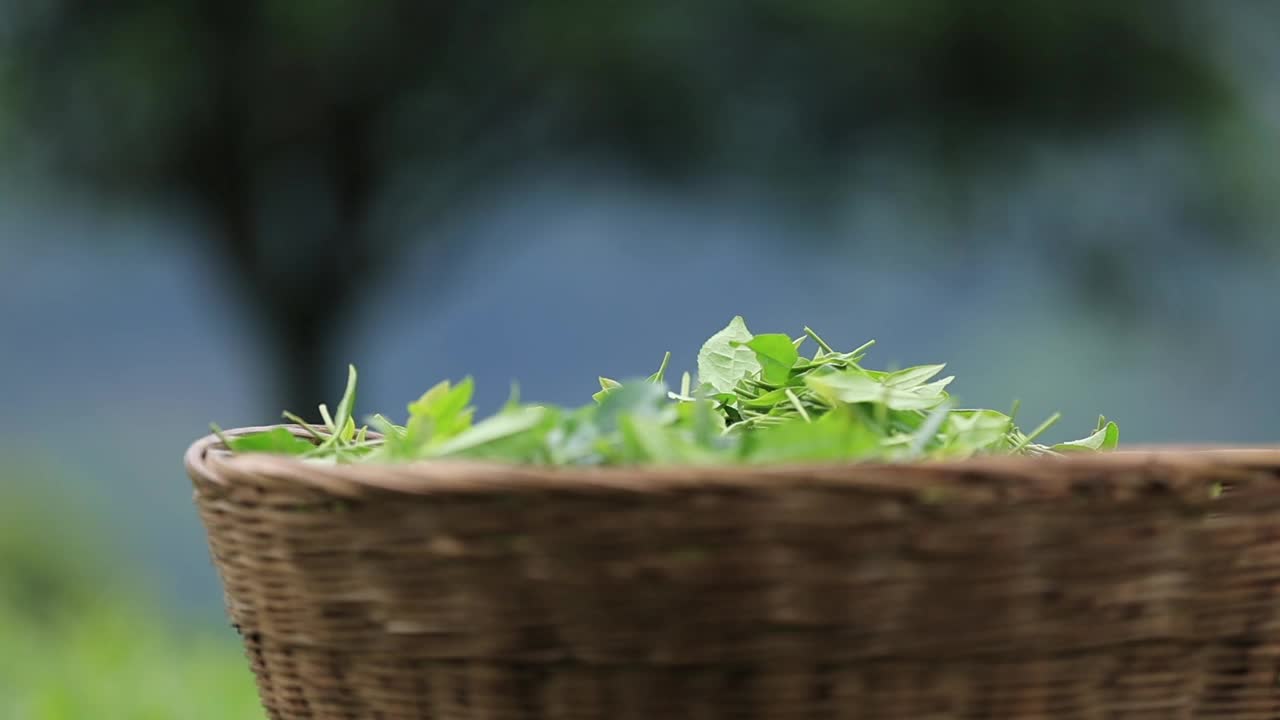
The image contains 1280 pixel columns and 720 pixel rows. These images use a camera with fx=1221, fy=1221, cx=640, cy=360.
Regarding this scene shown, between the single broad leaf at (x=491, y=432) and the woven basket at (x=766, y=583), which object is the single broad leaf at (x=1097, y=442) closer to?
the woven basket at (x=766, y=583)

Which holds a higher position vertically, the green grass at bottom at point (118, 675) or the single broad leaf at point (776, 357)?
the single broad leaf at point (776, 357)

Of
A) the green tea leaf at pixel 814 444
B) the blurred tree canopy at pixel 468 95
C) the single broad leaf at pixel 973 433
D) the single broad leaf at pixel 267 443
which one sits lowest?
the single broad leaf at pixel 267 443

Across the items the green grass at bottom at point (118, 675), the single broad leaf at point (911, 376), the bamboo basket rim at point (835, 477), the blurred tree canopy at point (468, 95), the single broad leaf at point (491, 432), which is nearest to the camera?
the bamboo basket rim at point (835, 477)

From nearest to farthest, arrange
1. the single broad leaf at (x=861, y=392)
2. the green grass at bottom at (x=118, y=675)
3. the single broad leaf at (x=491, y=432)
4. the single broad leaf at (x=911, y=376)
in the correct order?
the single broad leaf at (x=491, y=432) → the single broad leaf at (x=861, y=392) → the single broad leaf at (x=911, y=376) → the green grass at bottom at (x=118, y=675)

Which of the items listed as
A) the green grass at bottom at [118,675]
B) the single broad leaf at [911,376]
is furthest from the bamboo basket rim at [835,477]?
the green grass at bottom at [118,675]

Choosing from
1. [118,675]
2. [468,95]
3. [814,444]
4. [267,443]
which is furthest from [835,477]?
[468,95]

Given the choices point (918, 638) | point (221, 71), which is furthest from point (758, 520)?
point (221, 71)

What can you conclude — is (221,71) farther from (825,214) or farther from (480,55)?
(825,214)
